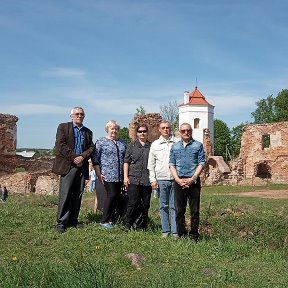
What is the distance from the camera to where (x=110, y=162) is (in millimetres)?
7027

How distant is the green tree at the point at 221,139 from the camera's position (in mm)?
65994

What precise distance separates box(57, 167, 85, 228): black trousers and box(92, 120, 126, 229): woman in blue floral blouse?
334 mm

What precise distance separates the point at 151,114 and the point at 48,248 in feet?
61.4

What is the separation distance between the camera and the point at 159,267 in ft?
15.9

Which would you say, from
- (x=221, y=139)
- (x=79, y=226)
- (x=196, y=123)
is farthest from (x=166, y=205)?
(x=221, y=139)

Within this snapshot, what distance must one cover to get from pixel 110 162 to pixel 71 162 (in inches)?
24.8

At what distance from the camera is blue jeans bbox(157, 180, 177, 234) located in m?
6.68

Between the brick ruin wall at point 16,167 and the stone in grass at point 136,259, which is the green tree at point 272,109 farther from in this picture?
the stone in grass at point 136,259

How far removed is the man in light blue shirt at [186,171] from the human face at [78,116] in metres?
1.48

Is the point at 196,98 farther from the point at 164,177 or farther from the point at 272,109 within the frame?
the point at 164,177

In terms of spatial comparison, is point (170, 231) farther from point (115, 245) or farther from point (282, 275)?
point (282, 275)

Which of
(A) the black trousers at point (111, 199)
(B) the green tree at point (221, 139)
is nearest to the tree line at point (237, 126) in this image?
(B) the green tree at point (221, 139)

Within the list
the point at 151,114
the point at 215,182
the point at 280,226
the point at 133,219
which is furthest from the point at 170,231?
the point at 215,182

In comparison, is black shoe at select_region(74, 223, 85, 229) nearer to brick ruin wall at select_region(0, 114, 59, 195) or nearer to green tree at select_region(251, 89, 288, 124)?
brick ruin wall at select_region(0, 114, 59, 195)
